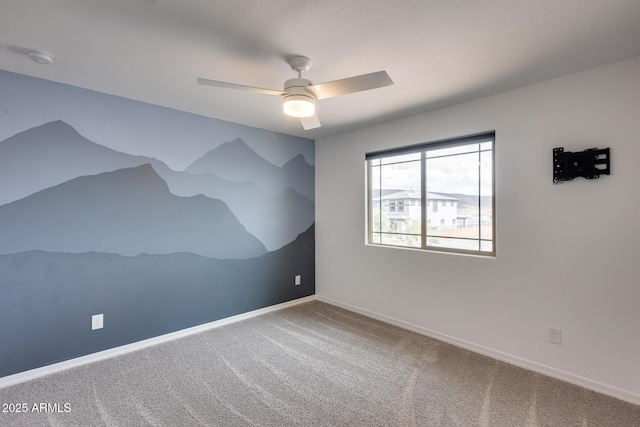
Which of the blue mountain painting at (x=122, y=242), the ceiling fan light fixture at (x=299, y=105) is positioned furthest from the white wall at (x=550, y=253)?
the blue mountain painting at (x=122, y=242)

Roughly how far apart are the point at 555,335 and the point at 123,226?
392cm

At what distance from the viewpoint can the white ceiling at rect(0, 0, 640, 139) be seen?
1.54 meters

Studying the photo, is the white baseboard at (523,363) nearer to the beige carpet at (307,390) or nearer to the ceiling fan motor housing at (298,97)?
the beige carpet at (307,390)

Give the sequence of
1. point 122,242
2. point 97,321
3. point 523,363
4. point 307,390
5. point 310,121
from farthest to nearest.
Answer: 1. point 122,242
2. point 97,321
3. point 523,363
4. point 310,121
5. point 307,390

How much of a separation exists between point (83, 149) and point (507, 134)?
3782 millimetres

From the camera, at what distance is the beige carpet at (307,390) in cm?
187

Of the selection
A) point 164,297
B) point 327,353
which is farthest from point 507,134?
point 164,297

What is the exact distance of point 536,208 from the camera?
2.44 meters

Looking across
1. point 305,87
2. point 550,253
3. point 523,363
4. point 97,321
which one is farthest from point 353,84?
point 97,321

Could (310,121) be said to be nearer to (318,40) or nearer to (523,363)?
(318,40)

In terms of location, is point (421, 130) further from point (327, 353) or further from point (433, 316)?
point (327, 353)

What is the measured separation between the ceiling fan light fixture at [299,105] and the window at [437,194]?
1.69 meters

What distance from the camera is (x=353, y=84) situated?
5.82ft

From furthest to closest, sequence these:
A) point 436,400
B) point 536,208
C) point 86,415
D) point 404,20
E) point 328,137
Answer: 1. point 328,137
2. point 536,208
3. point 436,400
4. point 86,415
5. point 404,20
